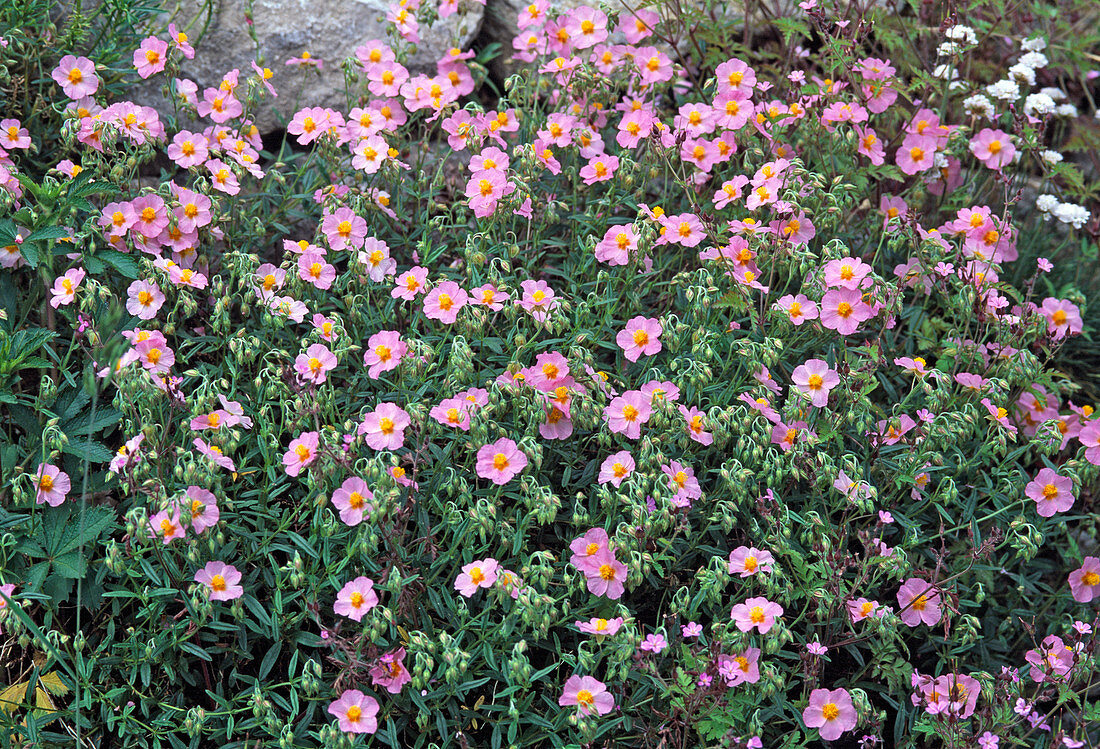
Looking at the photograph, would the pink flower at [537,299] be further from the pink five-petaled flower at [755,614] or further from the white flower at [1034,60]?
the white flower at [1034,60]

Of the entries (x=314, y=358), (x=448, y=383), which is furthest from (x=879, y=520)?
(x=314, y=358)

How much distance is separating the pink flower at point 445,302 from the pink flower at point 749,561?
4.06ft

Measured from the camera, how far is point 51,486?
9.14 ft

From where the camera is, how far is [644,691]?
2783 mm

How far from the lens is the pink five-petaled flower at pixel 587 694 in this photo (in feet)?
8.46

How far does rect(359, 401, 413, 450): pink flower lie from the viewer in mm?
2832

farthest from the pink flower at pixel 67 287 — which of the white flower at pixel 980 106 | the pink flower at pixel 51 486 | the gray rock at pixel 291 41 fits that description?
the white flower at pixel 980 106

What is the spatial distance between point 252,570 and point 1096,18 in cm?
576

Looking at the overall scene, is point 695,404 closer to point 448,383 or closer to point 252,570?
point 448,383

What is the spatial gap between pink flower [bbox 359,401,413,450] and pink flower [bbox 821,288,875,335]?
1509mm

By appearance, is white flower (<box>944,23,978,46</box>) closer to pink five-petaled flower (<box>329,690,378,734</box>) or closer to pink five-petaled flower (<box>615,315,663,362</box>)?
pink five-petaled flower (<box>615,315,663,362</box>)

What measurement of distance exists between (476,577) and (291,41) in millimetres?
3062

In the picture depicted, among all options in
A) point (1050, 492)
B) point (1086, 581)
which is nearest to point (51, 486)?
point (1050, 492)

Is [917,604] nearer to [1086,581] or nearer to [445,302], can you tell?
[1086,581]
